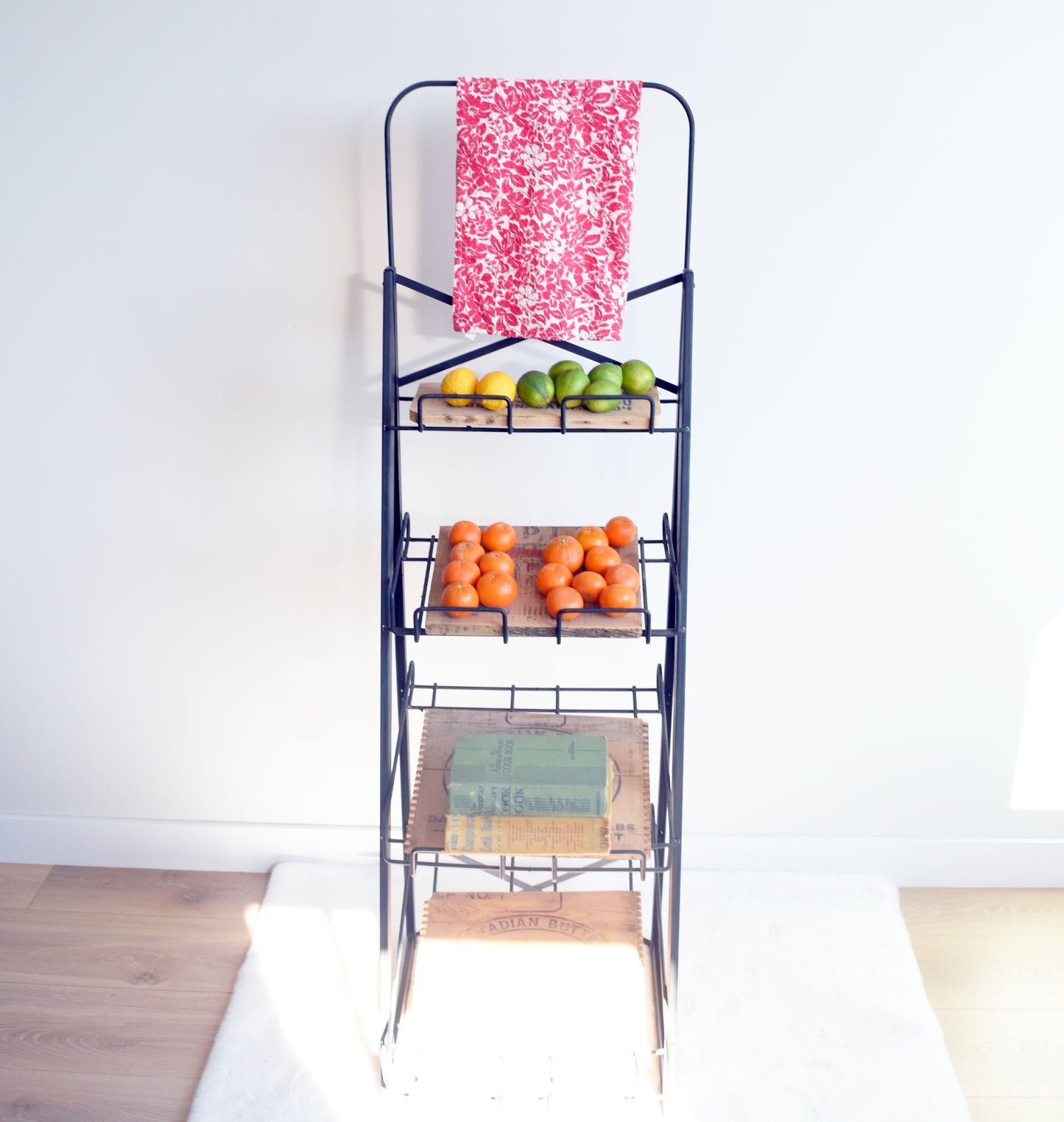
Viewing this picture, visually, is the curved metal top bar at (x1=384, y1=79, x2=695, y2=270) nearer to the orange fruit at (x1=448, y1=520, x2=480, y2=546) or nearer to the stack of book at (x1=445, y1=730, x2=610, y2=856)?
the orange fruit at (x1=448, y1=520, x2=480, y2=546)

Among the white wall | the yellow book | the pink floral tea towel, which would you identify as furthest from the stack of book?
the pink floral tea towel

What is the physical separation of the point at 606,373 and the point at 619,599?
38cm

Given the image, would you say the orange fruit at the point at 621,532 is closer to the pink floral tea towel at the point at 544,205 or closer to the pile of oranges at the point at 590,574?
the pile of oranges at the point at 590,574

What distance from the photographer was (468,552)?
175 centimetres

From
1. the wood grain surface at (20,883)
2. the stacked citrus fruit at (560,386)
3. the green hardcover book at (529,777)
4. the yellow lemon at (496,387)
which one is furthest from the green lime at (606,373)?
the wood grain surface at (20,883)

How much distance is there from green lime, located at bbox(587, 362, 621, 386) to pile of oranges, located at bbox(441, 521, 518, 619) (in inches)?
12.3

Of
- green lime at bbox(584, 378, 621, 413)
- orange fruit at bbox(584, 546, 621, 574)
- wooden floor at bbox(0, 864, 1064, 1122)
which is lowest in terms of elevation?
wooden floor at bbox(0, 864, 1064, 1122)

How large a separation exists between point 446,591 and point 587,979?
2.57ft

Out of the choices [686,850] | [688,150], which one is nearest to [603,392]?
[688,150]

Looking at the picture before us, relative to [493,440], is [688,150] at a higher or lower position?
higher

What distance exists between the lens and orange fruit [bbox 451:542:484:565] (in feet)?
5.70

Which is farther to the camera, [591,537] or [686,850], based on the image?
[686,850]

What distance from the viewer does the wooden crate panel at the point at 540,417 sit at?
1.66 m

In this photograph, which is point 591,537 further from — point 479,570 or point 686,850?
point 686,850
